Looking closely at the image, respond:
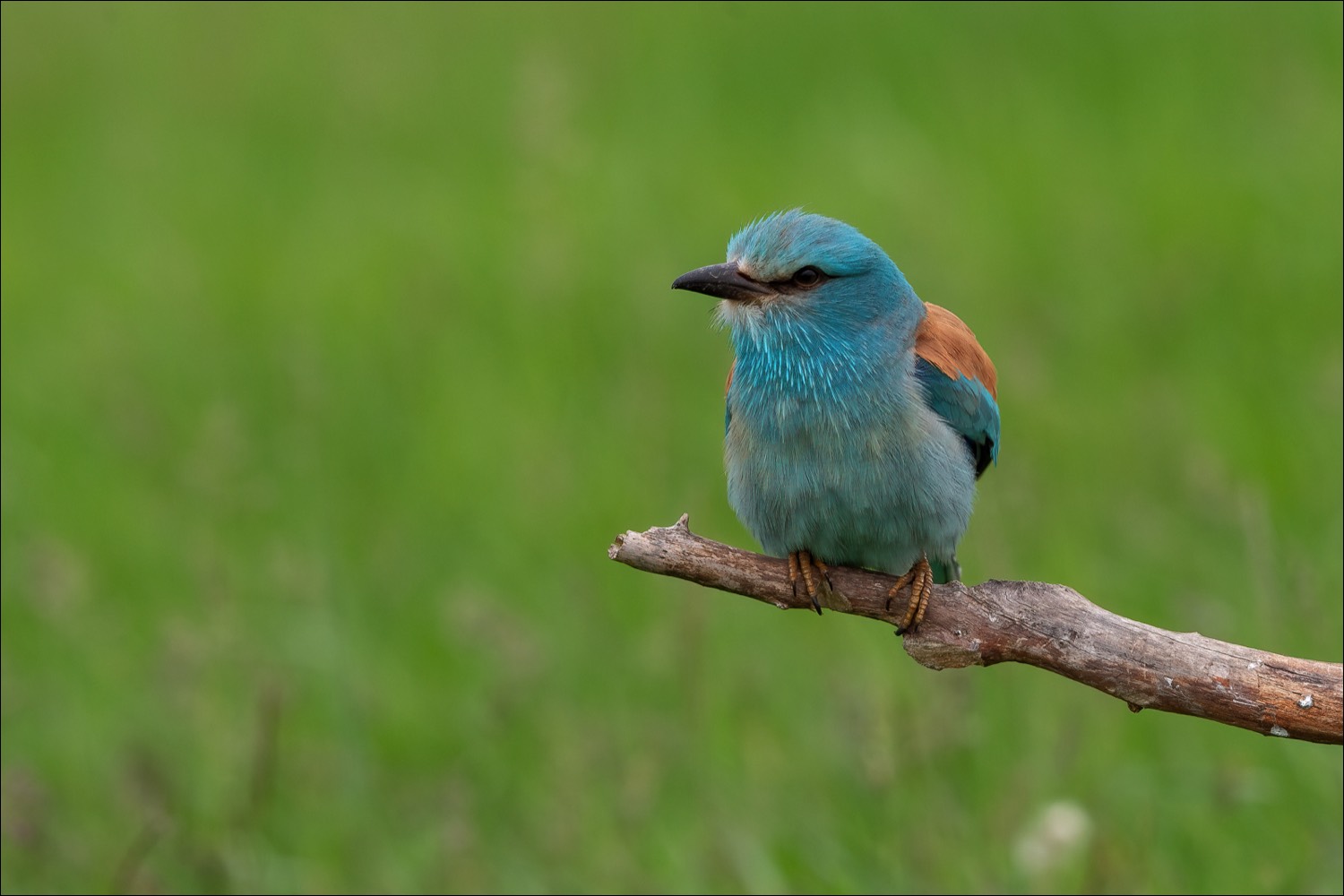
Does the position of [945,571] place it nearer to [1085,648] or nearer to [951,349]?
[951,349]

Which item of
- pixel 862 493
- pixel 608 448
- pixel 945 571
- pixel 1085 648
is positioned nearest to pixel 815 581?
pixel 862 493

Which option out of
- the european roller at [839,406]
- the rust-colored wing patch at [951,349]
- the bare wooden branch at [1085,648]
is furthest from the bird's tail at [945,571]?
the bare wooden branch at [1085,648]

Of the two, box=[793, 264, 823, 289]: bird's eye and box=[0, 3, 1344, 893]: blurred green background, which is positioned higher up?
box=[793, 264, 823, 289]: bird's eye

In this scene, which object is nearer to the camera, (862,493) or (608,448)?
(862,493)

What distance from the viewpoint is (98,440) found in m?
7.86

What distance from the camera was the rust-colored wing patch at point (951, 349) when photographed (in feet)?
12.9

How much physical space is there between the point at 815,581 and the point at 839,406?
0.38 m

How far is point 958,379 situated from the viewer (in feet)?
12.9

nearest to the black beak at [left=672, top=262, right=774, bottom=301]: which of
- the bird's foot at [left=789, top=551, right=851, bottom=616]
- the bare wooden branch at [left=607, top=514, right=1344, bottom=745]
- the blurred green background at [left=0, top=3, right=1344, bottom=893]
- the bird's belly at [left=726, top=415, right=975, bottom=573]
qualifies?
the bird's belly at [left=726, top=415, right=975, bottom=573]

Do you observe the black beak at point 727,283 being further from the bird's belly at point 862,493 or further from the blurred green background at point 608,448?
the blurred green background at point 608,448

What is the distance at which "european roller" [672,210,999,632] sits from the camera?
148 inches

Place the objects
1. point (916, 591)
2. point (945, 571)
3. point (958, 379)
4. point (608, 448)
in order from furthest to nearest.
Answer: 1. point (608, 448)
2. point (945, 571)
3. point (958, 379)
4. point (916, 591)

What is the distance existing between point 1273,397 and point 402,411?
11.8 feet

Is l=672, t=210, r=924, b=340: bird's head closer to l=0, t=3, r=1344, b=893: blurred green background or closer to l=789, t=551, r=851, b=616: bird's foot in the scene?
l=789, t=551, r=851, b=616: bird's foot
